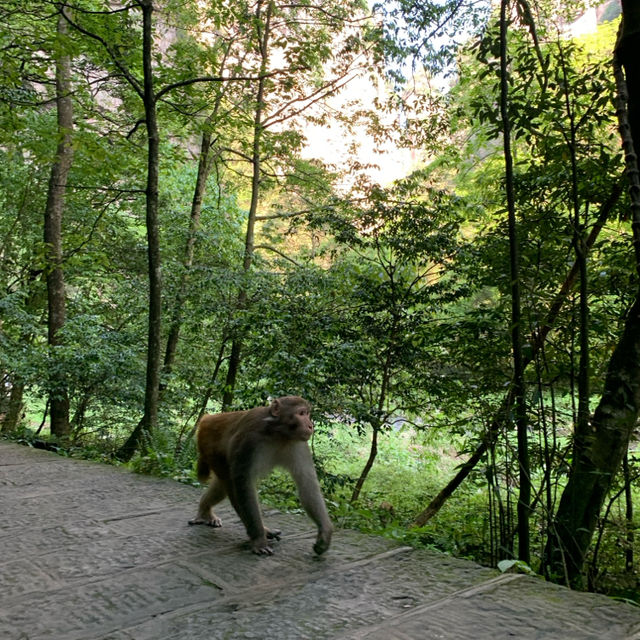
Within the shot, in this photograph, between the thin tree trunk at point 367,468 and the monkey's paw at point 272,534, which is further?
the thin tree trunk at point 367,468

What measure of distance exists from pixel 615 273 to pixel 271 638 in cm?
358

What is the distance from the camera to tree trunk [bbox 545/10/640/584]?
3.50 meters

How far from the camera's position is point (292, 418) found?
296 centimetres

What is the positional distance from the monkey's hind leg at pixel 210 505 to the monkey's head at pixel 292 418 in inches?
27.1

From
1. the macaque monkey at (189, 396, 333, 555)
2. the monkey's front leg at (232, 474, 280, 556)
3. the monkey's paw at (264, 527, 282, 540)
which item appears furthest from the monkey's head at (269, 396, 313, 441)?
the monkey's paw at (264, 527, 282, 540)

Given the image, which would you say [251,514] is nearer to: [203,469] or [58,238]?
[203,469]

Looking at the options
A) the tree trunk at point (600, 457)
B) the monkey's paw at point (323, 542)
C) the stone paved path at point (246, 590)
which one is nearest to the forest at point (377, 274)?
the tree trunk at point (600, 457)

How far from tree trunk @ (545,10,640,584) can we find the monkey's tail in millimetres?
2230

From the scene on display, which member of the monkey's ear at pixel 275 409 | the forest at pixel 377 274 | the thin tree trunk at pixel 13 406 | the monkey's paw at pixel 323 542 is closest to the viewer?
the monkey's paw at pixel 323 542

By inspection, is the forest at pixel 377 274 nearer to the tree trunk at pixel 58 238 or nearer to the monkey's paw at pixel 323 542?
the tree trunk at pixel 58 238

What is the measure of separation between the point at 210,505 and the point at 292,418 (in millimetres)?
941

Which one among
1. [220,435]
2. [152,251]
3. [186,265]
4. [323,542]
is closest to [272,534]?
[323,542]

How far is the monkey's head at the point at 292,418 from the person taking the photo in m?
2.95

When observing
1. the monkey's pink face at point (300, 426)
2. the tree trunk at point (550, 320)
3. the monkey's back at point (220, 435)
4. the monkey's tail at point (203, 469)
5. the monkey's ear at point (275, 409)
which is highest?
the tree trunk at point (550, 320)
